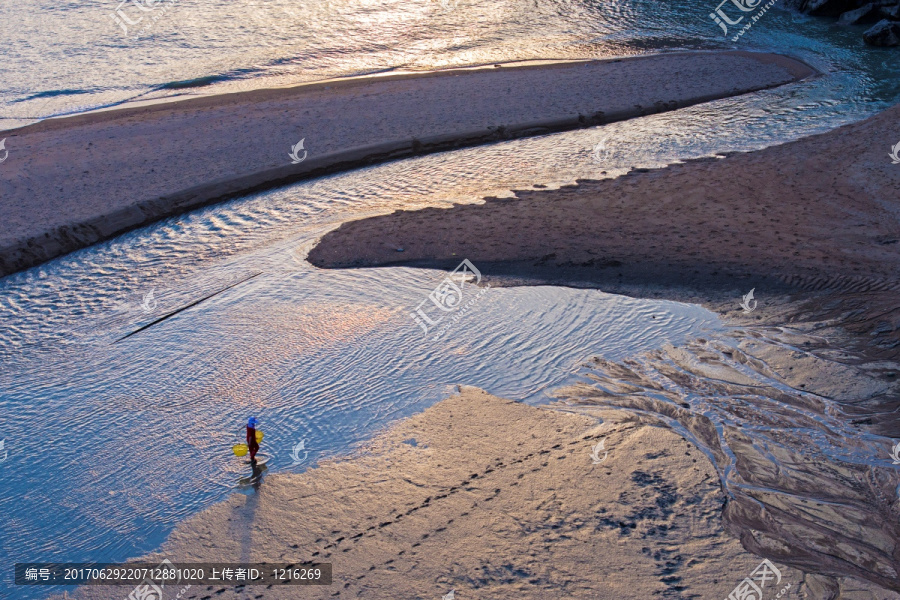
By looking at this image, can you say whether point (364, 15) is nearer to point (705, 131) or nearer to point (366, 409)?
point (705, 131)

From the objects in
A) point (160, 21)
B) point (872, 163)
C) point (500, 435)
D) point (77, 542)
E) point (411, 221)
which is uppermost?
point (160, 21)

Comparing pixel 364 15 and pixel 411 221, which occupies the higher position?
pixel 364 15

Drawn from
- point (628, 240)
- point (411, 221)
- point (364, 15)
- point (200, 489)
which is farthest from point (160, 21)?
point (200, 489)

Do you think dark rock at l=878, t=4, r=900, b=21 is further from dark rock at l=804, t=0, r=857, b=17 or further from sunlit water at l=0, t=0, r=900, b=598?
sunlit water at l=0, t=0, r=900, b=598

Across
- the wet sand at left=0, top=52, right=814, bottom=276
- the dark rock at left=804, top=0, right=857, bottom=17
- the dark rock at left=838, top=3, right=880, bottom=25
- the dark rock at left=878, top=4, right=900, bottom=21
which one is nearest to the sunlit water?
the wet sand at left=0, top=52, right=814, bottom=276

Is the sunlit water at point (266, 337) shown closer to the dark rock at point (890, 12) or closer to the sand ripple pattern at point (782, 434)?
the sand ripple pattern at point (782, 434)

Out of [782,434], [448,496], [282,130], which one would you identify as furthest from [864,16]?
[448,496]

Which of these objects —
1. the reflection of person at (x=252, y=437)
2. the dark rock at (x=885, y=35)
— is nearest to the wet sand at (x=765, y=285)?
the reflection of person at (x=252, y=437)
